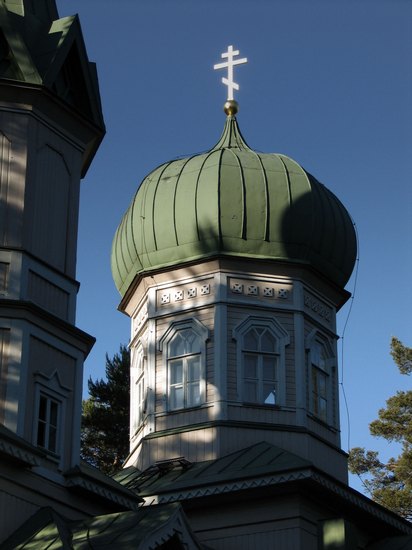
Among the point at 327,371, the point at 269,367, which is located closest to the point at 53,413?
the point at 269,367

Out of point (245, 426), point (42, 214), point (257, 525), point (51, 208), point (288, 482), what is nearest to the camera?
point (42, 214)

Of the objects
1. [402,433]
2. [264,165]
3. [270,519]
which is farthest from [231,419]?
[402,433]

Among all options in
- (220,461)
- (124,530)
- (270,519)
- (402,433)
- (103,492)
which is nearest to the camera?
(124,530)

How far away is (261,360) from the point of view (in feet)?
74.5

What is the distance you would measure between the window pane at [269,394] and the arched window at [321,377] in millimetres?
710

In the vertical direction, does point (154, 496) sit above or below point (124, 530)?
above

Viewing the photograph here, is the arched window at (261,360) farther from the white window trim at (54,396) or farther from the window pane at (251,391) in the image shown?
the white window trim at (54,396)

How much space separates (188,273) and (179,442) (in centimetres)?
315

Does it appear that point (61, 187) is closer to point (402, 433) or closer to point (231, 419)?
point (231, 419)

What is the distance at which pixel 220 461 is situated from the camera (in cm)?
2136

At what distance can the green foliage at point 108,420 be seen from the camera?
34.6 meters

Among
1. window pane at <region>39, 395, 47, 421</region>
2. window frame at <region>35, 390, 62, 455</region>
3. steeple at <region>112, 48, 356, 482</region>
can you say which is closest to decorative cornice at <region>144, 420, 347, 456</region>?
steeple at <region>112, 48, 356, 482</region>

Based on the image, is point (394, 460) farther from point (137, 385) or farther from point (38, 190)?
point (38, 190)

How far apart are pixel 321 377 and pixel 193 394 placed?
2.55 m
